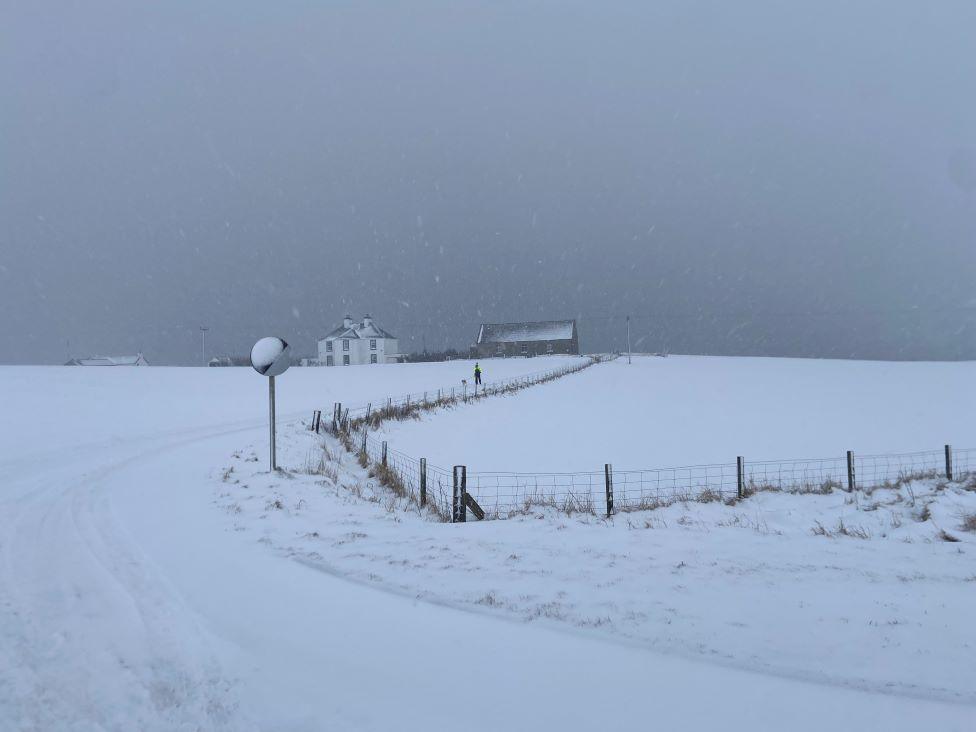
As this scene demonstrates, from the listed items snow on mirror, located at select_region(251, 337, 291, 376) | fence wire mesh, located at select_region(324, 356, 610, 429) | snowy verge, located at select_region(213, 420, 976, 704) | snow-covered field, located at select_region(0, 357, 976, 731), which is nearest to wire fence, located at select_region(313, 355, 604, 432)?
fence wire mesh, located at select_region(324, 356, 610, 429)

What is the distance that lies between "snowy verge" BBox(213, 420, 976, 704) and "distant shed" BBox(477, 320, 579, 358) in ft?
308

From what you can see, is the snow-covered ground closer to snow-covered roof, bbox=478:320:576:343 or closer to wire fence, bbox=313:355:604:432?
wire fence, bbox=313:355:604:432

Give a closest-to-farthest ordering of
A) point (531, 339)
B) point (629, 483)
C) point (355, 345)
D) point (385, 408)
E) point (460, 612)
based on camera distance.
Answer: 1. point (460, 612)
2. point (629, 483)
3. point (385, 408)
4. point (355, 345)
5. point (531, 339)

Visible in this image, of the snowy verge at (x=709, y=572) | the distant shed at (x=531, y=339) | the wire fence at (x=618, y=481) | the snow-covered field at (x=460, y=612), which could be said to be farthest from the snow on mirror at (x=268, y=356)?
the distant shed at (x=531, y=339)

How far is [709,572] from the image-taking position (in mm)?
5738

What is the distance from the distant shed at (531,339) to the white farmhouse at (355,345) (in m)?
22.8

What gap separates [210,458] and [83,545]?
23.5ft

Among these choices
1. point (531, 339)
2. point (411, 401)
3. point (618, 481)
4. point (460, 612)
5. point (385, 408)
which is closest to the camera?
point (460, 612)

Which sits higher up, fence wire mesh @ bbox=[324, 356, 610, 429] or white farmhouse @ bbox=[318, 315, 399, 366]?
white farmhouse @ bbox=[318, 315, 399, 366]

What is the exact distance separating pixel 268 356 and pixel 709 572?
8725 millimetres

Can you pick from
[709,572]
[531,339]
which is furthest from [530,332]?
[709,572]

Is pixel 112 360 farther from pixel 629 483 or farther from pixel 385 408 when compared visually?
pixel 629 483

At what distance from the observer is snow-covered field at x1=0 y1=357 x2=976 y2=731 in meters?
3.31

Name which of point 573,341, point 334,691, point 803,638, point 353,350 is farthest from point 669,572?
point 573,341
